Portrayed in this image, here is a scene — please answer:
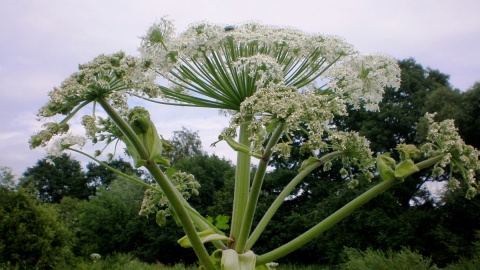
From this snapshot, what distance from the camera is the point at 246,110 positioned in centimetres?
205

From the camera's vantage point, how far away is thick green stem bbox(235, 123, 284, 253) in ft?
6.76

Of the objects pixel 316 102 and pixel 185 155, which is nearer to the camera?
pixel 316 102

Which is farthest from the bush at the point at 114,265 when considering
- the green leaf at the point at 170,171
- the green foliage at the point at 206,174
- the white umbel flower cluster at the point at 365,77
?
the green foliage at the point at 206,174

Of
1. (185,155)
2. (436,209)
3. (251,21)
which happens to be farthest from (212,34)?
(185,155)

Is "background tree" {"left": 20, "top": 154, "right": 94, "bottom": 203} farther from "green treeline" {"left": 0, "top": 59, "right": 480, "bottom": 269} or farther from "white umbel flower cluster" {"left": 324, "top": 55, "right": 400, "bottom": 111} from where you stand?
"white umbel flower cluster" {"left": 324, "top": 55, "right": 400, "bottom": 111}

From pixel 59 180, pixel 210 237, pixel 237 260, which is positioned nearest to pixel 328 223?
pixel 237 260

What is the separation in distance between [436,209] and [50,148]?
1125 inches

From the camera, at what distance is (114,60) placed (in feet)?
6.97

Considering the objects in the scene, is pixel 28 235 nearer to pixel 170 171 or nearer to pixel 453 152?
pixel 170 171

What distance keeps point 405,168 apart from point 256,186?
669mm

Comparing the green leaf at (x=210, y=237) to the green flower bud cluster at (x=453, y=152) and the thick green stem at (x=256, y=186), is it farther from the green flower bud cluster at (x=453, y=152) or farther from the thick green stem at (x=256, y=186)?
the green flower bud cluster at (x=453, y=152)

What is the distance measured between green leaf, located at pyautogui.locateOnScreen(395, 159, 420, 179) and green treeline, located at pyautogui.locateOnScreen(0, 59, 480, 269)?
49.0ft

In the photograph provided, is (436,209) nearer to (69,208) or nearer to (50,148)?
(50,148)

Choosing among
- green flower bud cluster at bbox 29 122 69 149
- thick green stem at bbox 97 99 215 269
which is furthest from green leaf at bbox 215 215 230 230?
green flower bud cluster at bbox 29 122 69 149
